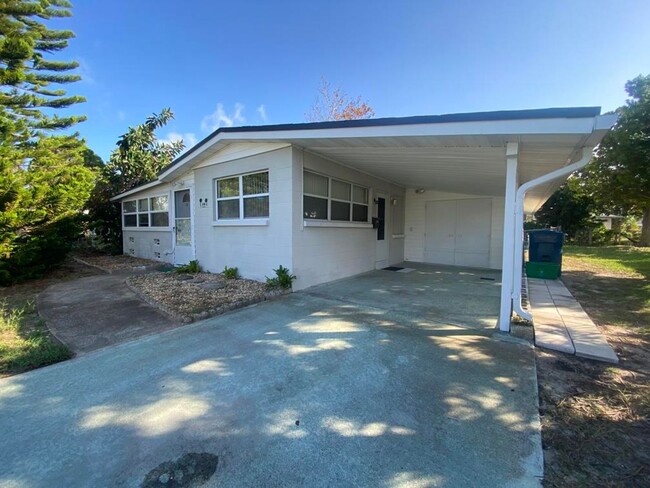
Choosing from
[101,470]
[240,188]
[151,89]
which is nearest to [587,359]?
[101,470]

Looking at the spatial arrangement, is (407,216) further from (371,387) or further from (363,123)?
(371,387)

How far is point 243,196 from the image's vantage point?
719 cm

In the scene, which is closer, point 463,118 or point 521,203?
point 463,118

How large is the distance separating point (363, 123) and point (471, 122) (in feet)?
5.15

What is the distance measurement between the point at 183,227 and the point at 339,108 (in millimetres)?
14441

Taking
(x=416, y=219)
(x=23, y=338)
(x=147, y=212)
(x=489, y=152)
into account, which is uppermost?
(x=489, y=152)

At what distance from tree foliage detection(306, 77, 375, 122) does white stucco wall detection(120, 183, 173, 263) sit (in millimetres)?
12311

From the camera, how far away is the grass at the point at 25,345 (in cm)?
321

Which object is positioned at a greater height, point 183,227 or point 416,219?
point 416,219

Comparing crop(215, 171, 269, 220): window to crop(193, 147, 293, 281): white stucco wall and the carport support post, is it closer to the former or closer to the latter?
crop(193, 147, 293, 281): white stucco wall

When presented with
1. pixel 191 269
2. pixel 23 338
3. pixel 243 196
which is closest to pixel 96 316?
pixel 23 338

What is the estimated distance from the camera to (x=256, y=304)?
215 inches

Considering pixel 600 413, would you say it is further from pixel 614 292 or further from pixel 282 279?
pixel 614 292

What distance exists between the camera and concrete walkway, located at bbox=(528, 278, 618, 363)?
137 inches
